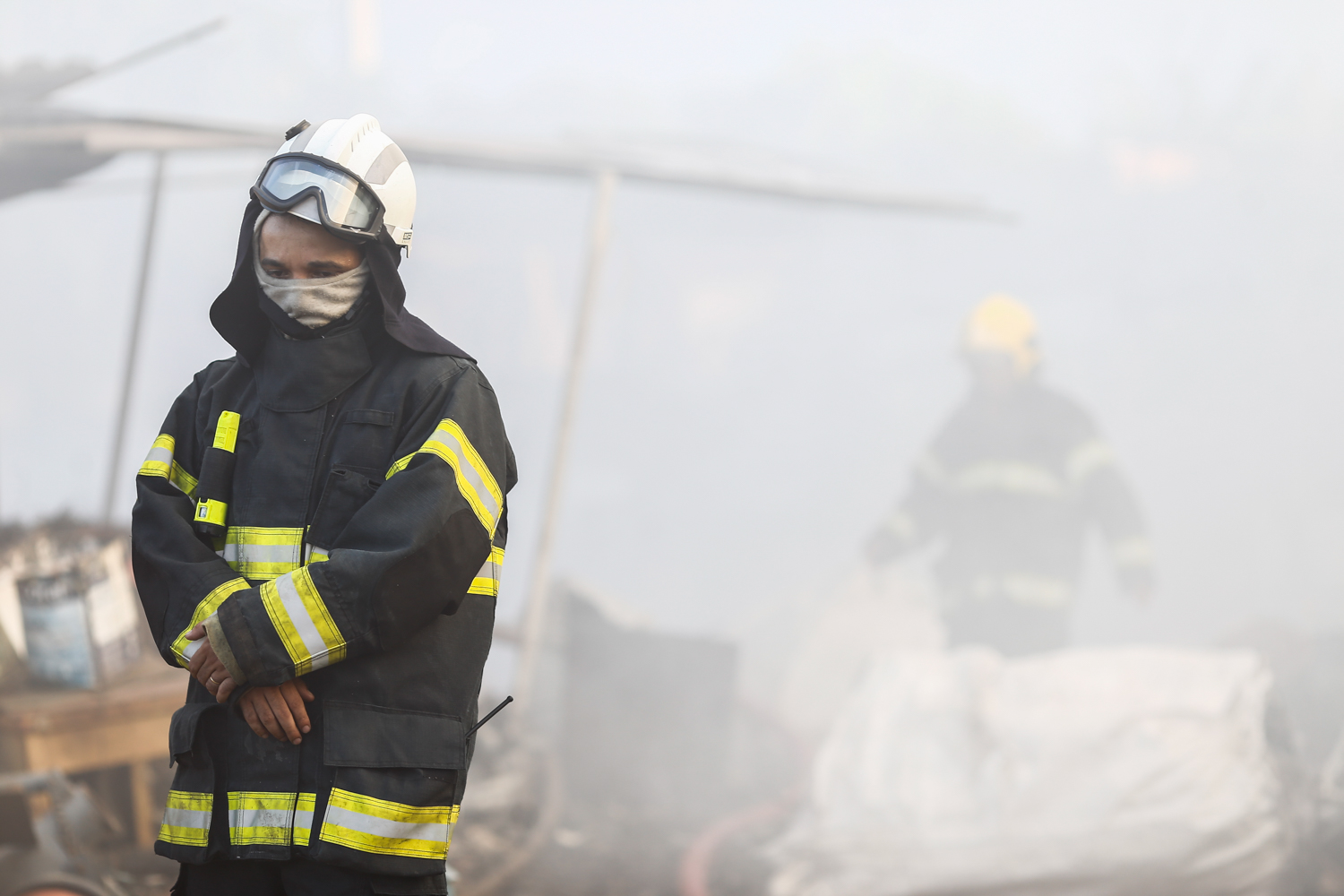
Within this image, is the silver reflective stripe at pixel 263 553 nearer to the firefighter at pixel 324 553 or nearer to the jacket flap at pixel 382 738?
the firefighter at pixel 324 553

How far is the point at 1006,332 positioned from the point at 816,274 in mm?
9900

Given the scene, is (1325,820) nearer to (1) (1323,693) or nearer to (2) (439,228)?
(1) (1323,693)

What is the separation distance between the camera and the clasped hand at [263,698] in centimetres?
122

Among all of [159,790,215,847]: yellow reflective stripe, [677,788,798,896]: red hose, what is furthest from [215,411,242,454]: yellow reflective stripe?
[677,788,798,896]: red hose

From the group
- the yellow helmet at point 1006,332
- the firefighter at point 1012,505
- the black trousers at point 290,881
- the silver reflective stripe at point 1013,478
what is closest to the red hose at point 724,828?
the firefighter at point 1012,505

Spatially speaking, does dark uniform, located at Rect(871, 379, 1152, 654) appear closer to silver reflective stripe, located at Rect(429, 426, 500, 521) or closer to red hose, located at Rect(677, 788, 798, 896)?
red hose, located at Rect(677, 788, 798, 896)

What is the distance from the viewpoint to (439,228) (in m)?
11.3

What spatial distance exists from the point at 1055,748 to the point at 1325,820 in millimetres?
889

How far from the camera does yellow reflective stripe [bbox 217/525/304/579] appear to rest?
130cm

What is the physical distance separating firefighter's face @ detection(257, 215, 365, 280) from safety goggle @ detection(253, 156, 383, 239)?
29 millimetres

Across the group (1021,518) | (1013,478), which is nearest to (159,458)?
(1013,478)

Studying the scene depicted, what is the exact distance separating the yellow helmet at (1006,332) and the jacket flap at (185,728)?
4.31m

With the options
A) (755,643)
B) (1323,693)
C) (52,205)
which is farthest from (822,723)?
(52,205)

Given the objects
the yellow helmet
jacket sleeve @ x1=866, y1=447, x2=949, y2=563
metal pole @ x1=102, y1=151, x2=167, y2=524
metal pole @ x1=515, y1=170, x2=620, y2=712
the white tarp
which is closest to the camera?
the white tarp
